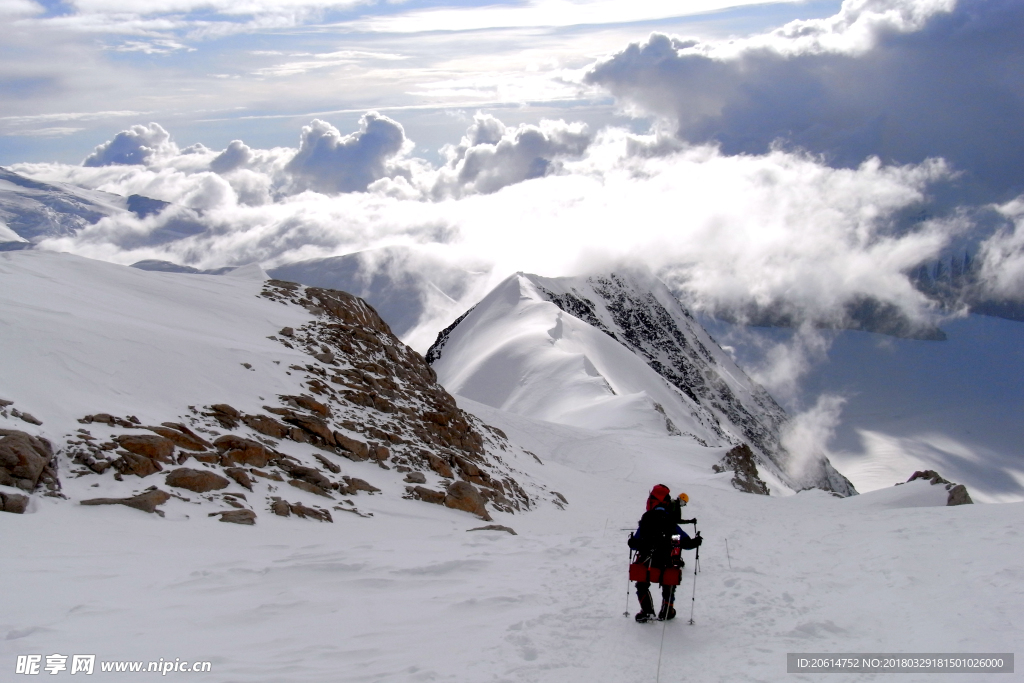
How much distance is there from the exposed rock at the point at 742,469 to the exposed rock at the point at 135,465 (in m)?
28.3

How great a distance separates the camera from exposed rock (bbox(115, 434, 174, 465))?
13.3 m

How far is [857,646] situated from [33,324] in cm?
1725

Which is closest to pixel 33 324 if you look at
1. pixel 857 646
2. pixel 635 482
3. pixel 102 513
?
pixel 102 513

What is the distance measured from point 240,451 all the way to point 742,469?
108ft

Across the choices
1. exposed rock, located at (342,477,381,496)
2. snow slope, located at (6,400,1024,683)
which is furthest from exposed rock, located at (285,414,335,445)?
snow slope, located at (6,400,1024,683)

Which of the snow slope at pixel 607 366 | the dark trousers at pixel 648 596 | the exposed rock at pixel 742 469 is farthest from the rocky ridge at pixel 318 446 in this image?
the snow slope at pixel 607 366

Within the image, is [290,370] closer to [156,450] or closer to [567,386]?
[156,450]

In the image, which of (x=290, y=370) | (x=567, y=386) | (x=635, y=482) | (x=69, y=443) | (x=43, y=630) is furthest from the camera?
(x=567, y=386)

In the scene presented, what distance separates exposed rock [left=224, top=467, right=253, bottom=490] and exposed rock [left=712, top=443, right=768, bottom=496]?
1041 inches

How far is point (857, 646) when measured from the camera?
8.59 metres

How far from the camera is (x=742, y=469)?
4103cm

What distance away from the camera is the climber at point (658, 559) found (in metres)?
9.34

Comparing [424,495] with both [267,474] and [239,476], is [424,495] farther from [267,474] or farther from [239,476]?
[239,476]

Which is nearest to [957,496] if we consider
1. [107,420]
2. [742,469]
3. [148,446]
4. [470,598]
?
[470,598]
